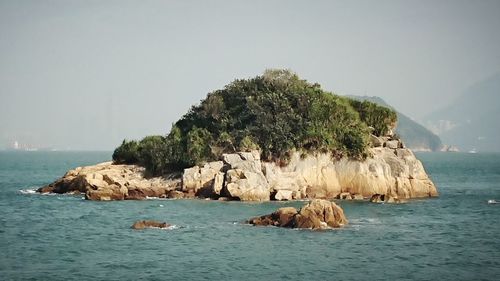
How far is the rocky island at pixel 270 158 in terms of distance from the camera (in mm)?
74812

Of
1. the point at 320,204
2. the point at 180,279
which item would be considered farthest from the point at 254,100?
the point at 180,279

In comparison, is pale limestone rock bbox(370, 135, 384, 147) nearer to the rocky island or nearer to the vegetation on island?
the rocky island

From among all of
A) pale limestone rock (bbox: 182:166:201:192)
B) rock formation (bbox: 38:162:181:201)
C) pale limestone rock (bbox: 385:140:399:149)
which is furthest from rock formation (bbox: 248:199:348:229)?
pale limestone rock (bbox: 385:140:399:149)

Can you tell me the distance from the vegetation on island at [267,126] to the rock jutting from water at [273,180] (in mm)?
1705

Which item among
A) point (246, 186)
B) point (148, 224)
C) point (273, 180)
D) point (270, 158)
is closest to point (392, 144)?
point (270, 158)

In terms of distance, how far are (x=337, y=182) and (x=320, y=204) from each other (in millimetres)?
24950

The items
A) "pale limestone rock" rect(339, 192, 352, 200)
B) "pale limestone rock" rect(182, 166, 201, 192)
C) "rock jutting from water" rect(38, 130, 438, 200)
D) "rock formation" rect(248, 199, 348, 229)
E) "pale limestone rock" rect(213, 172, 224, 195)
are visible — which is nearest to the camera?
"rock formation" rect(248, 199, 348, 229)

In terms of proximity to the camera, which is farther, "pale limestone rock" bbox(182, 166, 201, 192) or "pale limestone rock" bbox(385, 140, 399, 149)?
"pale limestone rock" bbox(385, 140, 399, 149)

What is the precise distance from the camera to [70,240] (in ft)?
158

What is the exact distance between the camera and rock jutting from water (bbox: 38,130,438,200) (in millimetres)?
73125

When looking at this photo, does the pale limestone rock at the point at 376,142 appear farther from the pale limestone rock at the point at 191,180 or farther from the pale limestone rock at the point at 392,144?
the pale limestone rock at the point at 191,180

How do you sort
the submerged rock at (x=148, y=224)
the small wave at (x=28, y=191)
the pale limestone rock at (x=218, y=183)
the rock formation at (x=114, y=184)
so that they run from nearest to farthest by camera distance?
the submerged rock at (x=148, y=224) < the pale limestone rock at (x=218, y=183) < the rock formation at (x=114, y=184) < the small wave at (x=28, y=191)

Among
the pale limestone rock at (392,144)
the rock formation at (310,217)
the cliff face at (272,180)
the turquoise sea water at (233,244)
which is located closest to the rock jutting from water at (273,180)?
the cliff face at (272,180)

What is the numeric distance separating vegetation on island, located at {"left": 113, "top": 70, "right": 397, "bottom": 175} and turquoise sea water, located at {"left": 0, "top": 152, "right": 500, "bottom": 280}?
10.9 meters
